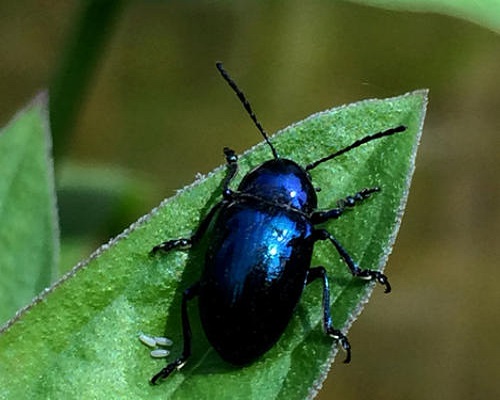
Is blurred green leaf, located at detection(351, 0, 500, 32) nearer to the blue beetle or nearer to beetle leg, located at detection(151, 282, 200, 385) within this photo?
the blue beetle

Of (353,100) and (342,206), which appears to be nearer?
(342,206)

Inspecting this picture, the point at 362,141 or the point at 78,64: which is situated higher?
the point at 362,141

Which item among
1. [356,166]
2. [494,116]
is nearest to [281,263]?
[356,166]

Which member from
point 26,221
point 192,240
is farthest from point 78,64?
point 192,240

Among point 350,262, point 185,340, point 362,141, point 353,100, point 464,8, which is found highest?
point 464,8

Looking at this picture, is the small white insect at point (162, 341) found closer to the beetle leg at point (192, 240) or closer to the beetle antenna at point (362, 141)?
the beetle leg at point (192, 240)

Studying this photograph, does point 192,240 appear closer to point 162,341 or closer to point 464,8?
point 162,341

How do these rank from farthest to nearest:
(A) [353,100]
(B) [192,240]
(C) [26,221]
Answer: (A) [353,100] → (C) [26,221] → (B) [192,240]
